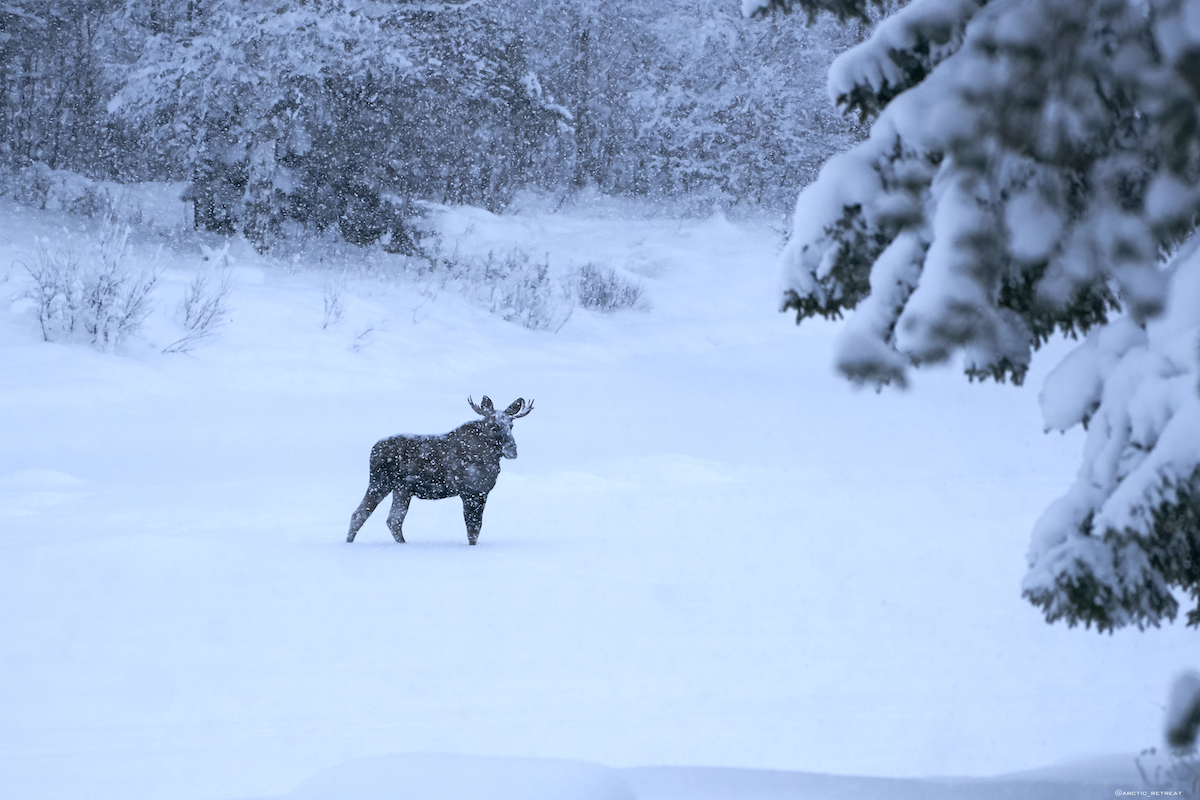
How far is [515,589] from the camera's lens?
6191mm

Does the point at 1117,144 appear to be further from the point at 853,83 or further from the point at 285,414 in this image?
the point at 285,414

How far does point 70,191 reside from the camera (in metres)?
19.5

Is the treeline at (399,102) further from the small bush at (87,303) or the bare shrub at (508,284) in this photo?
the small bush at (87,303)

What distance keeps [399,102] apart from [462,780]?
17.3 meters

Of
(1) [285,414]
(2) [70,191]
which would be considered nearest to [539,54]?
(2) [70,191]

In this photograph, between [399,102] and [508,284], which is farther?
[399,102]

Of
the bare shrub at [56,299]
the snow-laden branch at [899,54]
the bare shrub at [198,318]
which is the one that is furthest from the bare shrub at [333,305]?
the snow-laden branch at [899,54]

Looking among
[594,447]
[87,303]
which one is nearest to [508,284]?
[594,447]

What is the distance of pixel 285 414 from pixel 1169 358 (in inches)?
405

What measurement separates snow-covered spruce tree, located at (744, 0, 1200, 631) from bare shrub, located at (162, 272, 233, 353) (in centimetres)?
1086

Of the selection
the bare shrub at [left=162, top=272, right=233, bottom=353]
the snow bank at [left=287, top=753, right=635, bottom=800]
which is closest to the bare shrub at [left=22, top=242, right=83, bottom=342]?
the bare shrub at [left=162, top=272, right=233, bottom=353]

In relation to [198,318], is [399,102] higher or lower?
higher

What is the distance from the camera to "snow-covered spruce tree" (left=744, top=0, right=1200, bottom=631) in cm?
213

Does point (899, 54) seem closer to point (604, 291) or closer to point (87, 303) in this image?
point (87, 303)
